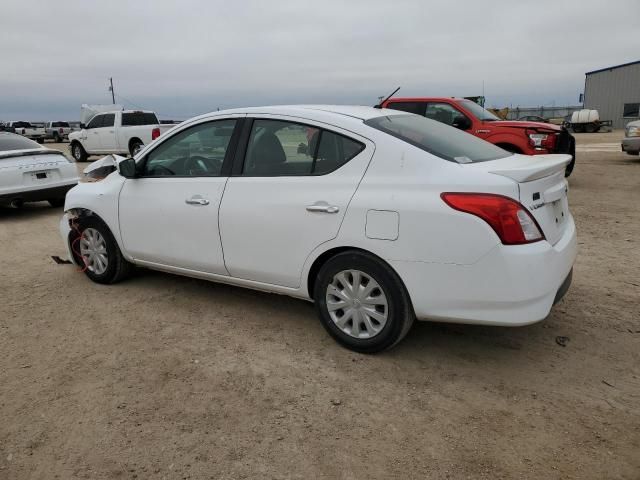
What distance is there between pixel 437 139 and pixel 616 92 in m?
42.3

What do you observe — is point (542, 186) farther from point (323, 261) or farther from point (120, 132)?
point (120, 132)

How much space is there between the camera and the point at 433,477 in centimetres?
236

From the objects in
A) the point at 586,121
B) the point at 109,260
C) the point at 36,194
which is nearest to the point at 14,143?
the point at 36,194

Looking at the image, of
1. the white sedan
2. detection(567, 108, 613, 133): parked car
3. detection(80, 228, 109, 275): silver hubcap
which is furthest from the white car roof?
detection(567, 108, 613, 133): parked car

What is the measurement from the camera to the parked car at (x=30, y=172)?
821cm

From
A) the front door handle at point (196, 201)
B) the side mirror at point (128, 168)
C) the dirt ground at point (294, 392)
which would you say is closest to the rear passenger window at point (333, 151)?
the front door handle at point (196, 201)

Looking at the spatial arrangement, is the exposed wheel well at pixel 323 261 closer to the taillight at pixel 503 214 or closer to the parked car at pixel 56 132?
the taillight at pixel 503 214

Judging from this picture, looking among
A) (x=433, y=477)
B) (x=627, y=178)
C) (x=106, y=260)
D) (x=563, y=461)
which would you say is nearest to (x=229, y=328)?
(x=106, y=260)

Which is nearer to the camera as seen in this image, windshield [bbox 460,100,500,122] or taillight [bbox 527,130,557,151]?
taillight [bbox 527,130,557,151]

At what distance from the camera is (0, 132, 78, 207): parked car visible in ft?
26.9

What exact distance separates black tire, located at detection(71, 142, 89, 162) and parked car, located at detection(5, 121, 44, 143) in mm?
19602

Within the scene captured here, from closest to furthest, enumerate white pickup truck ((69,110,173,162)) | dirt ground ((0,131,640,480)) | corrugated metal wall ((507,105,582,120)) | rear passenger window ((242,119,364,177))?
dirt ground ((0,131,640,480)) < rear passenger window ((242,119,364,177)) < white pickup truck ((69,110,173,162)) < corrugated metal wall ((507,105,582,120))

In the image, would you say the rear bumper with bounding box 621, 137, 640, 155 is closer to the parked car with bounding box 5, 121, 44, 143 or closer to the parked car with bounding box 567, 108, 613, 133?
the parked car with bounding box 567, 108, 613, 133

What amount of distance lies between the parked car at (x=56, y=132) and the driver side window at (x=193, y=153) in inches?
1484
